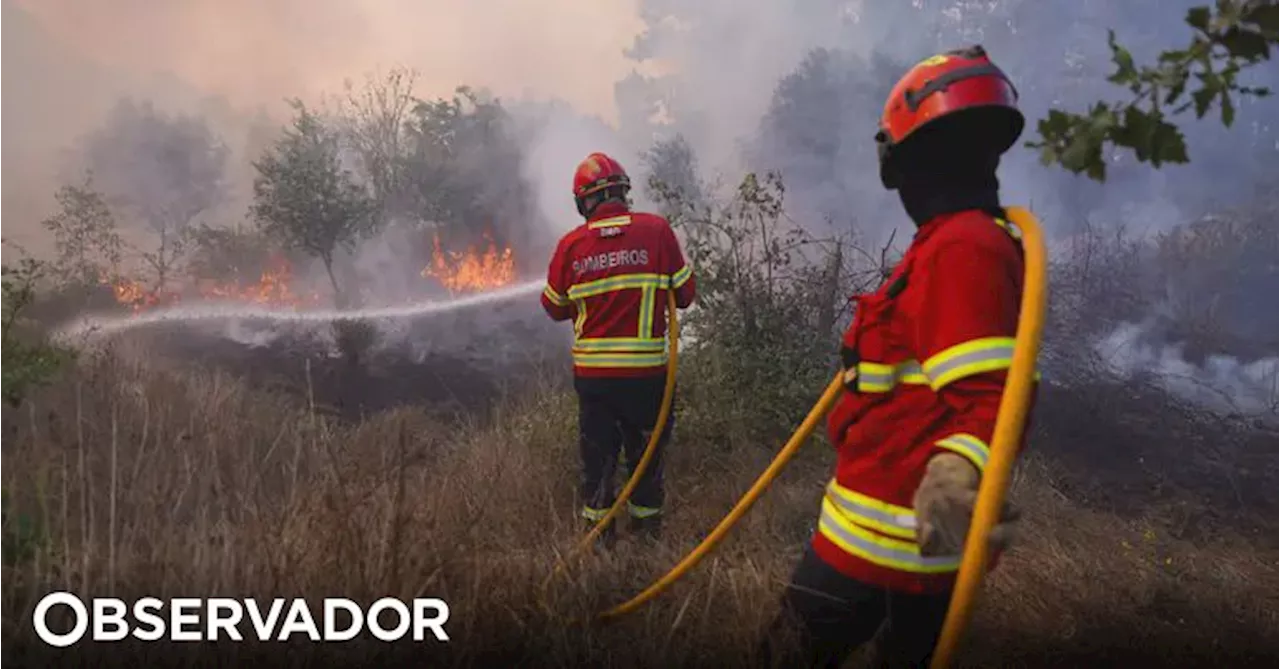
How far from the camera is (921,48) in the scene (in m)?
27.1

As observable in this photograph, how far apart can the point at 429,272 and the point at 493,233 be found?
2.81 metres

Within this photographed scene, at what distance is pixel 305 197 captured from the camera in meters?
19.2

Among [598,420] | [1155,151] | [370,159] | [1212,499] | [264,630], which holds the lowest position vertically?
[1212,499]

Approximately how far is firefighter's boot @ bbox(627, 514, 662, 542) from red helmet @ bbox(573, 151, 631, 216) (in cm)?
181

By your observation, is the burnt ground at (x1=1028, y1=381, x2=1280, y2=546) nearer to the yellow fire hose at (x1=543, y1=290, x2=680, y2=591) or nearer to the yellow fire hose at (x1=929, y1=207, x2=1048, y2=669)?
the yellow fire hose at (x1=543, y1=290, x2=680, y2=591)

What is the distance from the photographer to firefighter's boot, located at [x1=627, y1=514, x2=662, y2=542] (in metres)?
4.71

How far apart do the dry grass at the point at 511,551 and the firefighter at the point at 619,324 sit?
0.39 metres

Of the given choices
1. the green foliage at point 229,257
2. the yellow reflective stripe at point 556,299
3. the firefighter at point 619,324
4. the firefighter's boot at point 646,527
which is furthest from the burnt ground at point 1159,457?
the green foliage at point 229,257

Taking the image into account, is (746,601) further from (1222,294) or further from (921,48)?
(921,48)

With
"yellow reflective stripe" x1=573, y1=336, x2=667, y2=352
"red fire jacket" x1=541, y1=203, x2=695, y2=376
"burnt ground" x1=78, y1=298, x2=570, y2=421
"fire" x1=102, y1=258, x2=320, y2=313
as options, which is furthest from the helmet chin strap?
"fire" x1=102, y1=258, x2=320, y2=313

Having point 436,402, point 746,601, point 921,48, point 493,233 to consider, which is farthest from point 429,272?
point 746,601

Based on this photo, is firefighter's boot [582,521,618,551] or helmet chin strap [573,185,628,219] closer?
firefighter's boot [582,521,618,551]

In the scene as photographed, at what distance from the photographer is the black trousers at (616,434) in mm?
4723

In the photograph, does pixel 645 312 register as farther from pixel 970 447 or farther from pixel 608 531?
pixel 970 447
